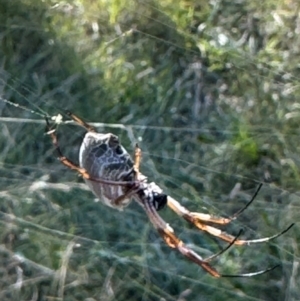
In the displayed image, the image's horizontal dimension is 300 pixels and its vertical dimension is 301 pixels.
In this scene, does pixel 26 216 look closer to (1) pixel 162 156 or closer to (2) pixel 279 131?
(1) pixel 162 156

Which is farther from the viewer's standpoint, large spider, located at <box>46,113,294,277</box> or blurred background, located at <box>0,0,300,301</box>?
blurred background, located at <box>0,0,300,301</box>

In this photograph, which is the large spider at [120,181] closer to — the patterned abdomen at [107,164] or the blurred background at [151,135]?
the patterned abdomen at [107,164]

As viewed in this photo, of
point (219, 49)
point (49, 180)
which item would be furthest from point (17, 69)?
point (219, 49)

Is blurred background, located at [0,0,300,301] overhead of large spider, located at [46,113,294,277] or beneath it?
beneath

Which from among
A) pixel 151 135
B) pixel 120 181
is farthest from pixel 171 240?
Answer: pixel 151 135

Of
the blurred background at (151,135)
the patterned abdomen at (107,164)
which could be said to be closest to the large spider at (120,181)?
the patterned abdomen at (107,164)

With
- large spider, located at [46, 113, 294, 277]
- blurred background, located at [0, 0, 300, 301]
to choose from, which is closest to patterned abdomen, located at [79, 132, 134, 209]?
large spider, located at [46, 113, 294, 277]

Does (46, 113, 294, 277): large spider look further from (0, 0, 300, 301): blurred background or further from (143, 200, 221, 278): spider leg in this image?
(0, 0, 300, 301): blurred background
